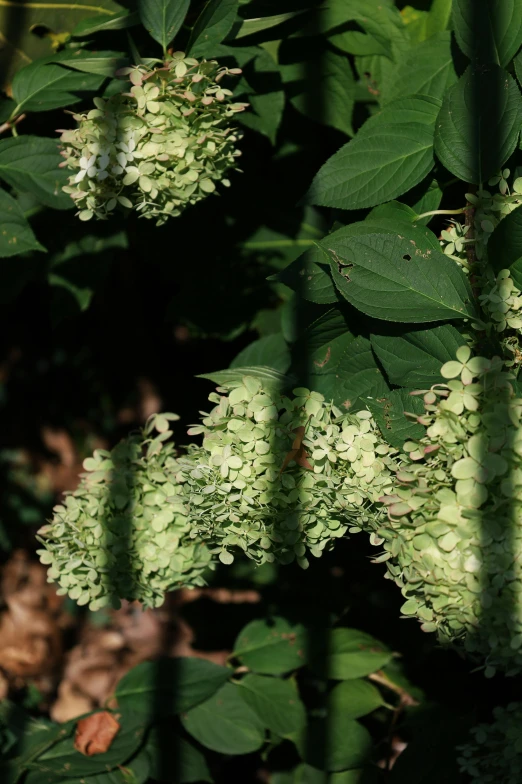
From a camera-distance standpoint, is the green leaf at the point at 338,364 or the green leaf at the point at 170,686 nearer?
the green leaf at the point at 338,364

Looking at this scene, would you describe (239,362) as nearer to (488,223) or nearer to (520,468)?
(488,223)

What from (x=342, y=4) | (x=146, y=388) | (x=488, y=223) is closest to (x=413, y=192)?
(x=488, y=223)

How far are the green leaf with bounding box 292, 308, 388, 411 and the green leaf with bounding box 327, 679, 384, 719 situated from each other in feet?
2.94

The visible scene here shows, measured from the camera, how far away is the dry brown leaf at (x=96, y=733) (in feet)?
6.12

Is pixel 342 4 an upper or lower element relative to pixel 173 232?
upper

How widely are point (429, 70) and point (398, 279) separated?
67cm

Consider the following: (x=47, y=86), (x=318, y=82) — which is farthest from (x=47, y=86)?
(x=318, y=82)

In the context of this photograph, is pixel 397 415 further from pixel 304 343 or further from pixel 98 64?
pixel 98 64

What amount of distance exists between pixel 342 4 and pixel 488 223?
0.74 meters

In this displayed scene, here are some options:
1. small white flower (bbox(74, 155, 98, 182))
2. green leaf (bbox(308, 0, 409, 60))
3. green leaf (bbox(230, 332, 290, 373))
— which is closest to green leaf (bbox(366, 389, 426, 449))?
green leaf (bbox(230, 332, 290, 373))

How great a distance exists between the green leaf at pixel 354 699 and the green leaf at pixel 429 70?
1408 mm

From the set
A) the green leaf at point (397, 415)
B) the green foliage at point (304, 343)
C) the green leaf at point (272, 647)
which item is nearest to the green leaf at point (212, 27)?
the green foliage at point (304, 343)

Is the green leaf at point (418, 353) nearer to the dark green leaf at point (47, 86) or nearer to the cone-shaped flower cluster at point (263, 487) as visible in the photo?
the cone-shaped flower cluster at point (263, 487)

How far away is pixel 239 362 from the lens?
1878mm
